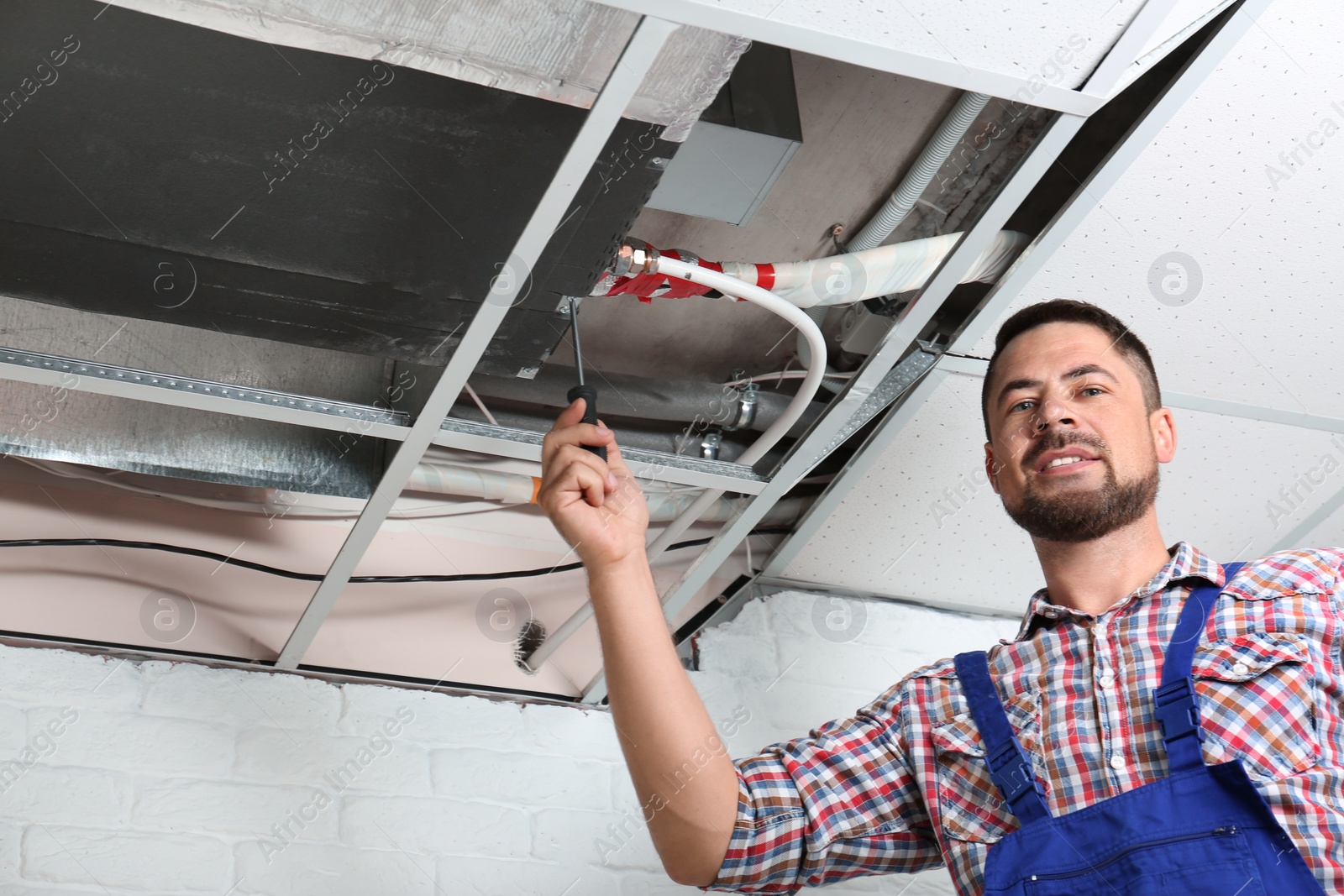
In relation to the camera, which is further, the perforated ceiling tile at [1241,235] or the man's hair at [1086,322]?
the man's hair at [1086,322]

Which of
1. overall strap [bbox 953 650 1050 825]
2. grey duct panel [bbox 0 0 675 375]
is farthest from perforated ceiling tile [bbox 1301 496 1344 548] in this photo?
grey duct panel [bbox 0 0 675 375]

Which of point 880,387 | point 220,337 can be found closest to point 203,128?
point 220,337

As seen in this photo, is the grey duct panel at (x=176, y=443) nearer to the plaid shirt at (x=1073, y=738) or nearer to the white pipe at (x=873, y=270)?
the white pipe at (x=873, y=270)

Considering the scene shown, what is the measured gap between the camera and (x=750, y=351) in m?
1.70

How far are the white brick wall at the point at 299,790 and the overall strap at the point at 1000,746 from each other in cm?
73

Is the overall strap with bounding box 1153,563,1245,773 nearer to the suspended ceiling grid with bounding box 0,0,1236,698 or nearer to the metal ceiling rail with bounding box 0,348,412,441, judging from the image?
the suspended ceiling grid with bounding box 0,0,1236,698

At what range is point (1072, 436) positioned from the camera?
117cm

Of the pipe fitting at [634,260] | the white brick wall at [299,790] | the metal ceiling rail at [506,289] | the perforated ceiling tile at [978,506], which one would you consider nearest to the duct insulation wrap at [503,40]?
the metal ceiling rail at [506,289]

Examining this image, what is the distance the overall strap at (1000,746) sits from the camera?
3.21ft

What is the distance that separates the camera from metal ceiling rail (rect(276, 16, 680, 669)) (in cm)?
88

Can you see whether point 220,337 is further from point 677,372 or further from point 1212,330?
point 1212,330

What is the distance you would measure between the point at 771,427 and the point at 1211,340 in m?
0.61

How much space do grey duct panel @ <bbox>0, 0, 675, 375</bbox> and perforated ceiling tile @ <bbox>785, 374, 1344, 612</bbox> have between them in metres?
0.73

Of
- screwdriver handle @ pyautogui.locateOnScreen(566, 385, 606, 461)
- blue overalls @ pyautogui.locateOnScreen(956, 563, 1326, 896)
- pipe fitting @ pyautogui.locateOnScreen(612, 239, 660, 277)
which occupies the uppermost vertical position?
pipe fitting @ pyautogui.locateOnScreen(612, 239, 660, 277)
